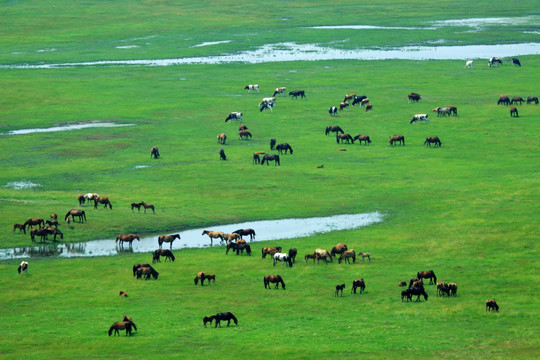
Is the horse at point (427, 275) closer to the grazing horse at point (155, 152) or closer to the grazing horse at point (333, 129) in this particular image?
the grazing horse at point (155, 152)

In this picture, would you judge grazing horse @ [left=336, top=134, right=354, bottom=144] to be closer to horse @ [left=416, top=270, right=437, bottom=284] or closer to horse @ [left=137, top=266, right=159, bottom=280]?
horse @ [left=416, top=270, right=437, bottom=284]

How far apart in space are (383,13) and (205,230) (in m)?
127

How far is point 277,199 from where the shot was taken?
189ft

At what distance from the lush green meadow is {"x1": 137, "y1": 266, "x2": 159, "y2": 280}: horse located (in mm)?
591

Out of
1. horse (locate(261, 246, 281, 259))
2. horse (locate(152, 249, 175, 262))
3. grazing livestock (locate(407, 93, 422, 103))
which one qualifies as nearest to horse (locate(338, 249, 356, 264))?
horse (locate(261, 246, 281, 259))

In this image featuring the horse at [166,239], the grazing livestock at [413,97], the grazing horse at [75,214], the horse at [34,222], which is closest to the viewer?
the horse at [166,239]

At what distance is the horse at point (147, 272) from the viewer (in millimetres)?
40781

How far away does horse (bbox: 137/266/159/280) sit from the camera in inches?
1606

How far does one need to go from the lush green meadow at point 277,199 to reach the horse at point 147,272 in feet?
1.94

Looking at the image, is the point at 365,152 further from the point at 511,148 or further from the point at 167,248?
the point at 167,248

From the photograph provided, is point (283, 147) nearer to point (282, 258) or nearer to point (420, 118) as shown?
point (420, 118)

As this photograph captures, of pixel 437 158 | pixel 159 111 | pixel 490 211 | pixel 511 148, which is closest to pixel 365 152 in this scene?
pixel 437 158

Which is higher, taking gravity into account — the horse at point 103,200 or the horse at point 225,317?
the horse at point 103,200

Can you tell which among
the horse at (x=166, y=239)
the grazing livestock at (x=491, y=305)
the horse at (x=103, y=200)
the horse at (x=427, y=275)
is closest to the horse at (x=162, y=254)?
the horse at (x=166, y=239)
